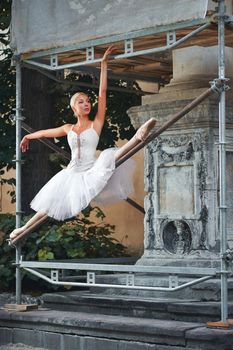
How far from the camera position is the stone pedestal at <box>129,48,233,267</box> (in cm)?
927

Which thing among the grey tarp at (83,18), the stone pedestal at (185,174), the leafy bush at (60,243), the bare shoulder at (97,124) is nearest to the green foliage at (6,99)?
Answer: the leafy bush at (60,243)

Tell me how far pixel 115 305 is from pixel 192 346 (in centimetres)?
141

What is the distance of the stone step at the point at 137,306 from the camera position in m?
8.27

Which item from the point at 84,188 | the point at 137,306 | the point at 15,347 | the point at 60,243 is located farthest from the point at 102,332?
the point at 60,243

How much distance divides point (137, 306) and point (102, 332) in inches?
17.3

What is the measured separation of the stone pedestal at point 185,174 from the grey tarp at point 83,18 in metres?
1.11

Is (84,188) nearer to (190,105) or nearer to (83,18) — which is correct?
(190,105)

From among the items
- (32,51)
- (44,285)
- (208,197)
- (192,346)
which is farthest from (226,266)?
(44,285)

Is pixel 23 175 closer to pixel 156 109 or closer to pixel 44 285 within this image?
pixel 44 285

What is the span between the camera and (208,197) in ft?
30.4

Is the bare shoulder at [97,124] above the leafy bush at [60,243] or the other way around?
above

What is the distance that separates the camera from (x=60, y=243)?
1171 cm

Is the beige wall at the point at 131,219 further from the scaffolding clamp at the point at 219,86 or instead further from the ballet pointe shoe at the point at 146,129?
the scaffolding clamp at the point at 219,86

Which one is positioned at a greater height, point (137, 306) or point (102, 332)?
point (137, 306)
